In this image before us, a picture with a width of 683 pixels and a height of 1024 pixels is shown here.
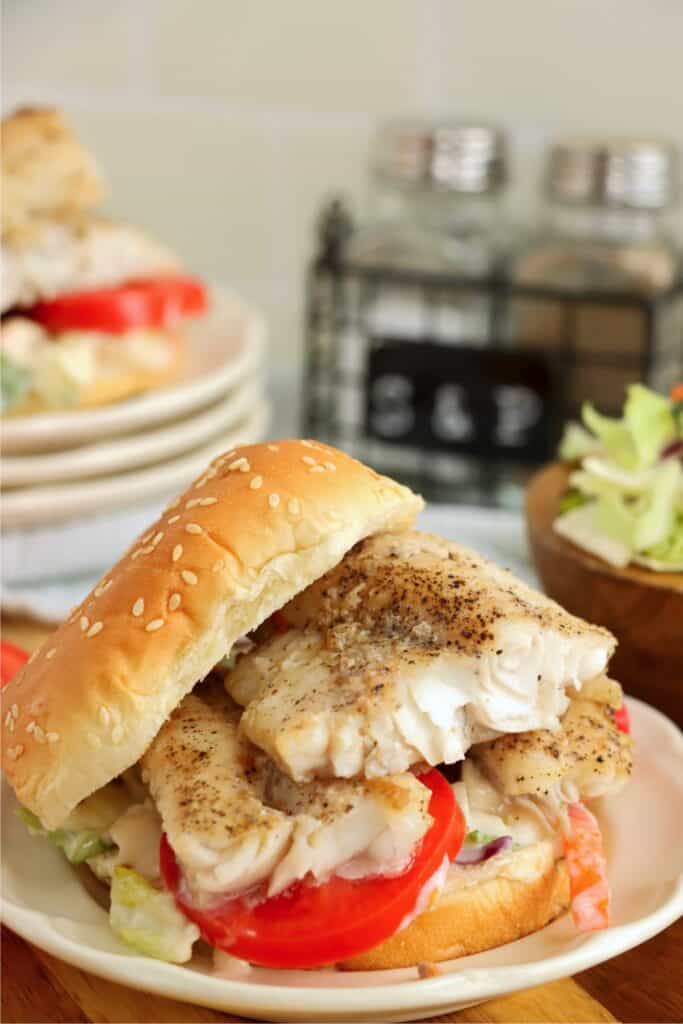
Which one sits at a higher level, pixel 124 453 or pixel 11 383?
pixel 11 383

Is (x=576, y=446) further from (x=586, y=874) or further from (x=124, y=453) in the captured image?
(x=586, y=874)

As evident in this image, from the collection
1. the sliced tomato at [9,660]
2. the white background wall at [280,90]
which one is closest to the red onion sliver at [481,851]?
the sliced tomato at [9,660]

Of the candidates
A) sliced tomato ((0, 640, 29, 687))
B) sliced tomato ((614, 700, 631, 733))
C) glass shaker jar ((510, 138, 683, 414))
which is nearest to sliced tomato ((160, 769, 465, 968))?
sliced tomato ((614, 700, 631, 733))

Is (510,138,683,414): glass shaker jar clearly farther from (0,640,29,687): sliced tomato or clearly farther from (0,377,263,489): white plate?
(0,640,29,687): sliced tomato

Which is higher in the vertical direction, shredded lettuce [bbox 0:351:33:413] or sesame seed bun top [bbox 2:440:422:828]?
sesame seed bun top [bbox 2:440:422:828]

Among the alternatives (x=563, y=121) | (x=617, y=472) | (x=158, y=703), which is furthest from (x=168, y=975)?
(x=563, y=121)

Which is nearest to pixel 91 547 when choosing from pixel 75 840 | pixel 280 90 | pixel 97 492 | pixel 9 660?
pixel 97 492

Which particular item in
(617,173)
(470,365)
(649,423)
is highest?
(617,173)

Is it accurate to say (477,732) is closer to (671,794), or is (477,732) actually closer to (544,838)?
(544,838)
